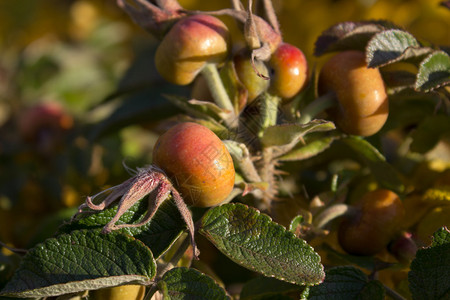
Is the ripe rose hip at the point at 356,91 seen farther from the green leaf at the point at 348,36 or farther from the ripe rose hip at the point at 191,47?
the ripe rose hip at the point at 191,47

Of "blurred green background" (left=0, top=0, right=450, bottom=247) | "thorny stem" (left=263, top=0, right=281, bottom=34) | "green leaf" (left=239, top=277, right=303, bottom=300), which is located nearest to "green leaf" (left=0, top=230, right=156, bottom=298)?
"green leaf" (left=239, top=277, right=303, bottom=300)

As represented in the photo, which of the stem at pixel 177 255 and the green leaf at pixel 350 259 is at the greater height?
the stem at pixel 177 255

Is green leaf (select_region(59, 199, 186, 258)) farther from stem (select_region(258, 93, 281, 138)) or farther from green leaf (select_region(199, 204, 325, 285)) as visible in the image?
stem (select_region(258, 93, 281, 138))

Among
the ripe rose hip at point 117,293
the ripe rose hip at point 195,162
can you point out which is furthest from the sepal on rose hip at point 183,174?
the ripe rose hip at point 117,293

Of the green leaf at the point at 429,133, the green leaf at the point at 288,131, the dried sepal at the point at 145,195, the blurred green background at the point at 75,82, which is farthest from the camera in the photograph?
the blurred green background at the point at 75,82

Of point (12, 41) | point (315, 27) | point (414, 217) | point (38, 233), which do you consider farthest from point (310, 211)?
point (12, 41)

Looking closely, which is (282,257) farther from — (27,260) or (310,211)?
(27,260)

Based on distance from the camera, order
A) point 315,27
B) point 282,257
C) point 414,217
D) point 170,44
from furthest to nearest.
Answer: point 315,27
point 414,217
point 170,44
point 282,257
